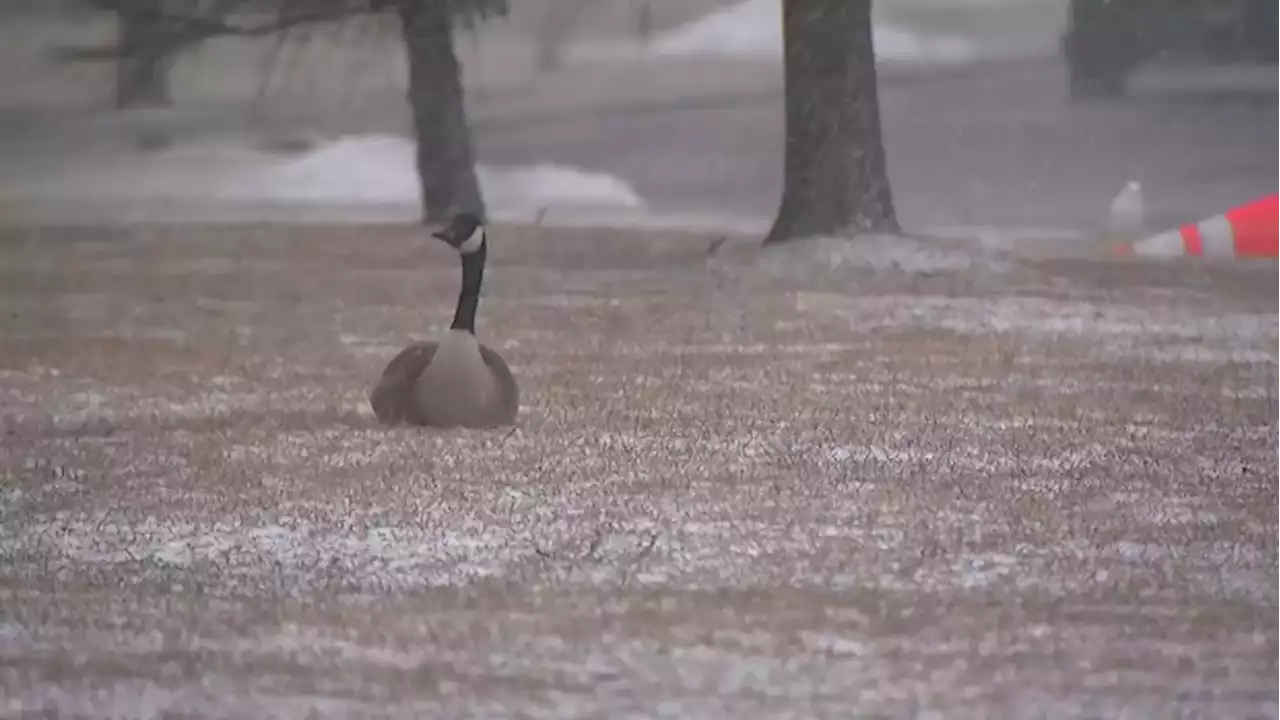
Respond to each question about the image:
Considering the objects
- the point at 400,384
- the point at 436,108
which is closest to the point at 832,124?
the point at 436,108

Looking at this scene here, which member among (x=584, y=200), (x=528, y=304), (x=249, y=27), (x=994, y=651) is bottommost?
(x=994, y=651)

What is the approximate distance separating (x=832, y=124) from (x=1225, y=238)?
448 mm

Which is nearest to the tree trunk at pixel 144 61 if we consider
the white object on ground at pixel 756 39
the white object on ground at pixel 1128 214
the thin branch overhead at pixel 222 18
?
the thin branch overhead at pixel 222 18

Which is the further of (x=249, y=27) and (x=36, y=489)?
(x=249, y=27)

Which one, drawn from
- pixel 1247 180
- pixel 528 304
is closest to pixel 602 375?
pixel 528 304

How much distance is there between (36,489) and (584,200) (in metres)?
0.63

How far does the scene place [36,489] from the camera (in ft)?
3.91

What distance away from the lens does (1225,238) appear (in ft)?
4.35

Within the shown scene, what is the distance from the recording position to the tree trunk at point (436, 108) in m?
1.33

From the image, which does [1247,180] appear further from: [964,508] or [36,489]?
[36,489]

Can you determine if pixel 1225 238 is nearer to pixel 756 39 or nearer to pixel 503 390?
pixel 756 39

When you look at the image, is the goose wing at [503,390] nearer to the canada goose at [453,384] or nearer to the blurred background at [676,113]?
the canada goose at [453,384]

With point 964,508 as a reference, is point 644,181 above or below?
above

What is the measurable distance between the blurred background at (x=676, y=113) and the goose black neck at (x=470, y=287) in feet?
0.21
